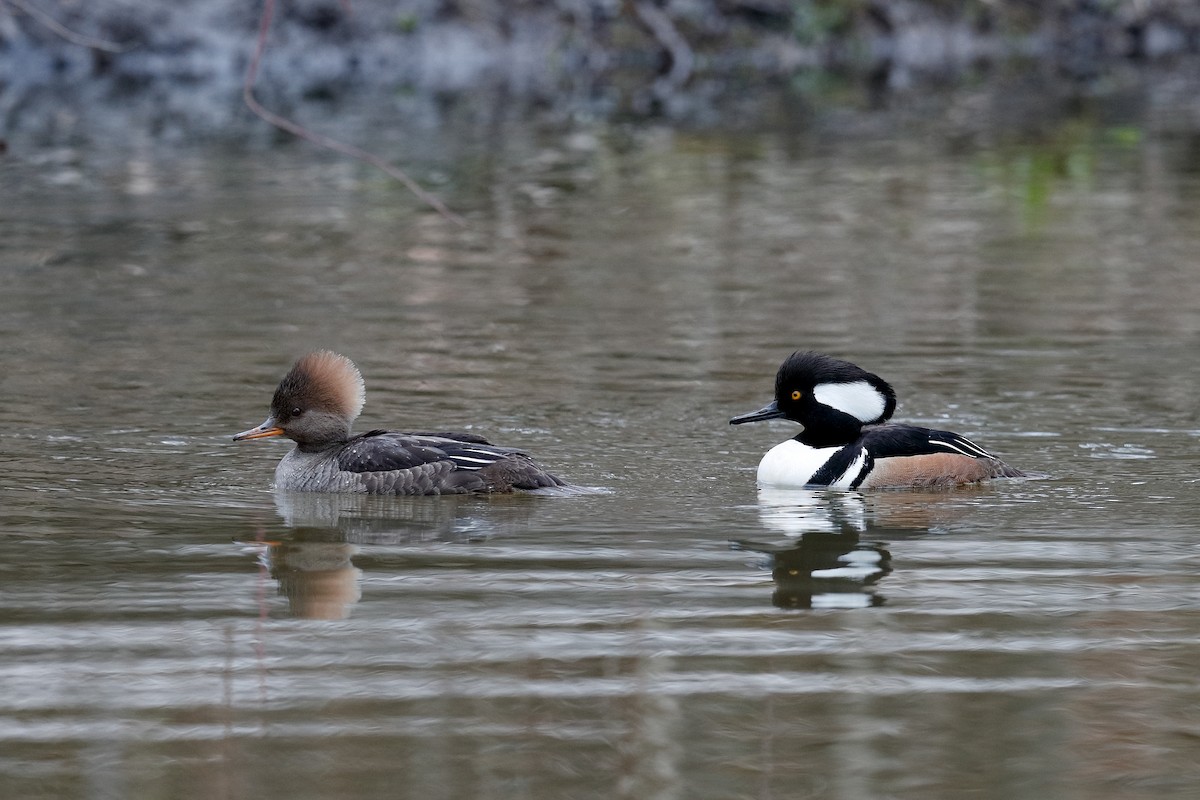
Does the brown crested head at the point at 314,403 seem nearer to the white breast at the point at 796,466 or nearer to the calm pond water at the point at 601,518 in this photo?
the calm pond water at the point at 601,518

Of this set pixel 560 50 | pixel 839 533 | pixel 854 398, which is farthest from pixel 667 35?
pixel 839 533

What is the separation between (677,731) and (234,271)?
32.0 ft

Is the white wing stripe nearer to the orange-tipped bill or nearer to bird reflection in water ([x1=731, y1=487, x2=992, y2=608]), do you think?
bird reflection in water ([x1=731, y1=487, x2=992, y2=608])

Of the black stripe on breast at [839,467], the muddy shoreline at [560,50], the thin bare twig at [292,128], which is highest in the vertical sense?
the muddy shoreline at [560,50]

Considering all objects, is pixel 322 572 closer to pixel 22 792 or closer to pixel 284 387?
pixel 284 387

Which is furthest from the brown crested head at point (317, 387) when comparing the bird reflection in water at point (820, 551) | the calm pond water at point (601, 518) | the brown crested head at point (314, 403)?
the bird reflection in water at point (820, 551)

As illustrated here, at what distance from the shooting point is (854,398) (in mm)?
9008

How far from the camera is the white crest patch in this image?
8.99 m

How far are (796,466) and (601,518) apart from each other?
1.19 m

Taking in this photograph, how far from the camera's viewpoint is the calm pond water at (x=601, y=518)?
5.17 m

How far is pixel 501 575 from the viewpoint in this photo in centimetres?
693

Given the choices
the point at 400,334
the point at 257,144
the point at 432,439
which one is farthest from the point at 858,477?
the point at 257,144

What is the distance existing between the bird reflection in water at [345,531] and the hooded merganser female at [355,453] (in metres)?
0.06

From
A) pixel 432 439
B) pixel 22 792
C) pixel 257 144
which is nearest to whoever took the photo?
pixel 22 792
